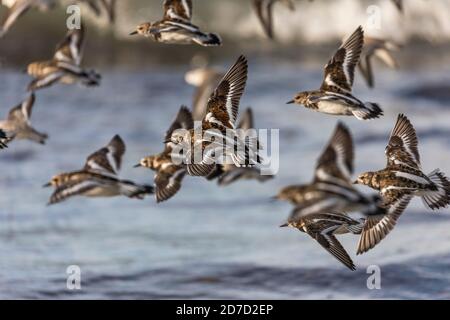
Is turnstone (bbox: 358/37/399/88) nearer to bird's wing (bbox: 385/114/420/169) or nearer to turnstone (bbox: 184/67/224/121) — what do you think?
turnstone (bbox: 184/67/224/121)

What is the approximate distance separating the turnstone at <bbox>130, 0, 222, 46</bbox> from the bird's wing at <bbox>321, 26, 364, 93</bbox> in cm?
68

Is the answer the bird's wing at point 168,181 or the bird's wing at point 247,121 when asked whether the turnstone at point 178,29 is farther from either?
the bird's wing at point 247,121

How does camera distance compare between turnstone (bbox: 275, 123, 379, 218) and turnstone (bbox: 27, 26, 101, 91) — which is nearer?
turnstone (bbox: 275, 123, 379, 218)

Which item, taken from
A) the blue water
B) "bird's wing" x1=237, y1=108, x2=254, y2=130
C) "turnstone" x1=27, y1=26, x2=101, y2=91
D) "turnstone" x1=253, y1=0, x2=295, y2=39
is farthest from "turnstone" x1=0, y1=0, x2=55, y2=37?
the blue water

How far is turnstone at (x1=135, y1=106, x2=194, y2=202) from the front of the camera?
6.79 m

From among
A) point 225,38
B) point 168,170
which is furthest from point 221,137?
point 225,38

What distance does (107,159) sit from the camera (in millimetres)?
7488

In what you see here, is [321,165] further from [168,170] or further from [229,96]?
[168,170]

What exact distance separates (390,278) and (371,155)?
3.59 metres

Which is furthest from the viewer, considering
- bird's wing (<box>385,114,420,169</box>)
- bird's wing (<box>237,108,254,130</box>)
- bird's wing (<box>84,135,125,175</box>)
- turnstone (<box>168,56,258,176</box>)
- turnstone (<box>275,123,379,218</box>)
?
bird's wing (<box>237,108,254,130</box>)

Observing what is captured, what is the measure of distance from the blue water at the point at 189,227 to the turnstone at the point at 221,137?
6.61 feet

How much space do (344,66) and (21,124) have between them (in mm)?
2596
